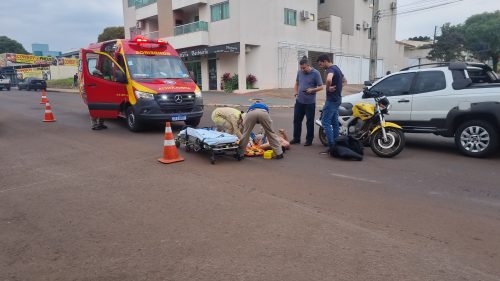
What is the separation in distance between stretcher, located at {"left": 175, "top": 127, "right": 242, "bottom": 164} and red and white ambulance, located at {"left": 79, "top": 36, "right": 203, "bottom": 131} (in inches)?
98.0

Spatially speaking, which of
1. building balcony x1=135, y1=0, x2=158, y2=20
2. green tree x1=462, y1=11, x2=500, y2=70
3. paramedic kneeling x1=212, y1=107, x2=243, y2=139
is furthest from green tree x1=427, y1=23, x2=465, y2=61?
paramedic kneeling x1=212, y1=107, x2=243, y2=139

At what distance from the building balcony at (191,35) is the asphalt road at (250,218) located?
23556 millimetres

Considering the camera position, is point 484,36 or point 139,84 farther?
point 484,36

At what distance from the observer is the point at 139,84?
10352 millimetres

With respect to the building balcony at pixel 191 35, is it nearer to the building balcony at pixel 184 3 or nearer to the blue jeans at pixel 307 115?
the building balcony at pixel 184 3

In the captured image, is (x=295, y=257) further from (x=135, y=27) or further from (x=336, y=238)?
(x=135, y=27)

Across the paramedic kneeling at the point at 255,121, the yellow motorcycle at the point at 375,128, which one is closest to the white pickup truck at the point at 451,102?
the yellow motorcycle at the point at 375,128

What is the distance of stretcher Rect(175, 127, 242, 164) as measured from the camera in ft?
22.9

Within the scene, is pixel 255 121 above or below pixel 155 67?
below

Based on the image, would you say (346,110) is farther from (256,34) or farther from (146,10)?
(146,10)

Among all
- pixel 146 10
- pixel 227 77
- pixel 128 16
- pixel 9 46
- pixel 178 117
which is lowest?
pixel 178 117

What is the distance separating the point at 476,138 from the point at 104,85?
9711mm

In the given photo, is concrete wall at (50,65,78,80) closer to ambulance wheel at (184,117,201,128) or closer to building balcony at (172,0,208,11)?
building balcony at (172,0,208,11)

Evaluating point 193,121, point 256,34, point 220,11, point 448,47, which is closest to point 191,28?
point 220,11
